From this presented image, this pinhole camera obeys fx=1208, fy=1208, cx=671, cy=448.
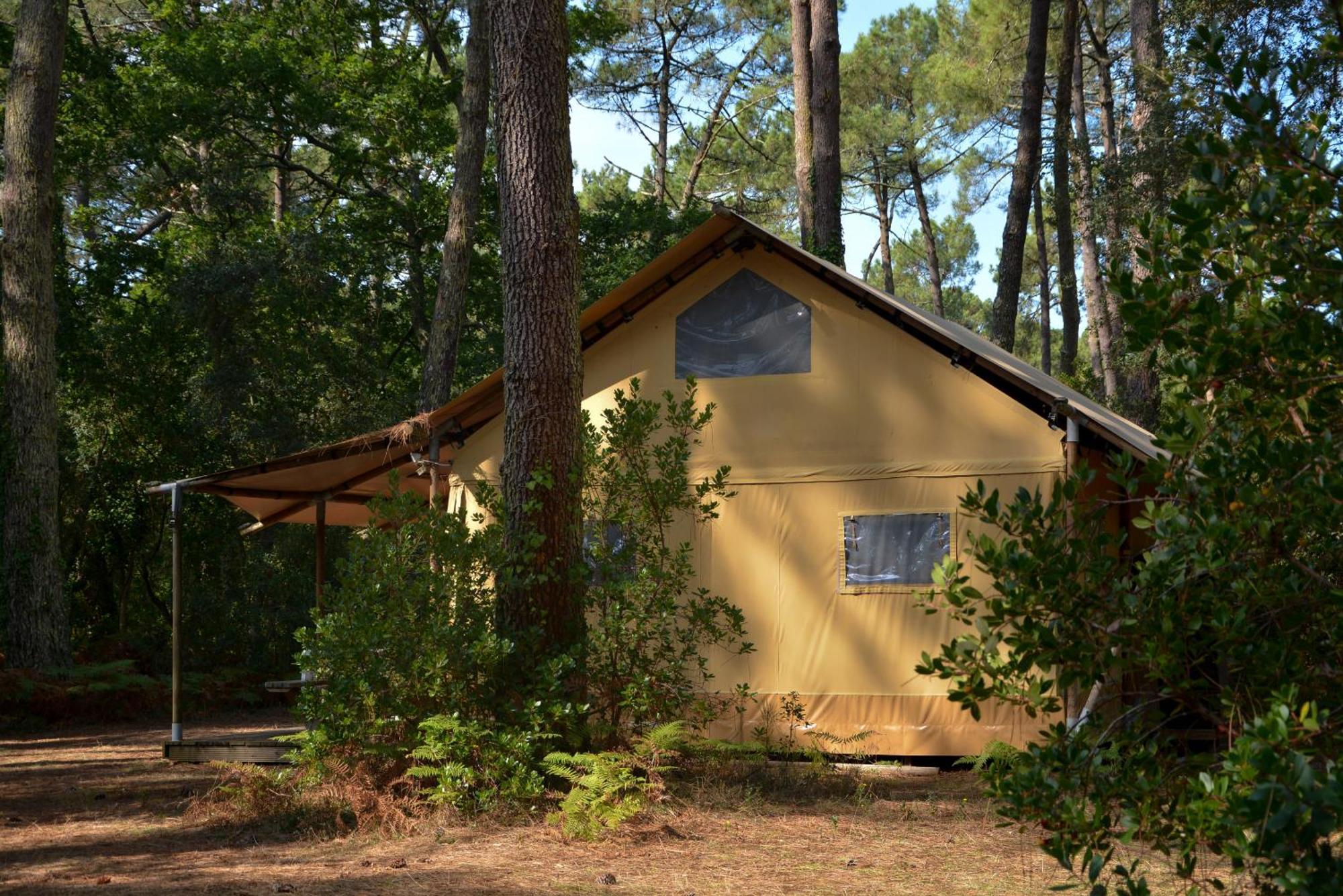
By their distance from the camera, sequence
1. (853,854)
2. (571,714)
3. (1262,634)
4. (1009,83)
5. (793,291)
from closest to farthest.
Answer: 1. (1262,634)
2. (853,854)
3. (571,714)
4. (793,291)
5. (1009,83)

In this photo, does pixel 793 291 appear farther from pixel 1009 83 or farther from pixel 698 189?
pixel 698 189

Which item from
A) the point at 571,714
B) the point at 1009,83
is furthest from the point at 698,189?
the point at 571,714

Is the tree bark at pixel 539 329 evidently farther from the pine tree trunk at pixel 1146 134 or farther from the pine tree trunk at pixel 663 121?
the pine tree trunk at pixel 663 121

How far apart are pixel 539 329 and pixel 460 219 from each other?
6.86 m

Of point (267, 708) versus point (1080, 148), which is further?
point (1080, 148)

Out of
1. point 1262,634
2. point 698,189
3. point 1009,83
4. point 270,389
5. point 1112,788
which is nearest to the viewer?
point 1112,788

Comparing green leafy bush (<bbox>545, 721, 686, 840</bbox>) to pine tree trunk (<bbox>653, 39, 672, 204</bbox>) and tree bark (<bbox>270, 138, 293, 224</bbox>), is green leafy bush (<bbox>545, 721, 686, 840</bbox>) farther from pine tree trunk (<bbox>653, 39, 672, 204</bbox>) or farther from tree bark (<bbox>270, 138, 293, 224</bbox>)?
pine tree trunk (<bbox>653, 39, 672, 204</bbox>)

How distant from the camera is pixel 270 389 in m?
17.1

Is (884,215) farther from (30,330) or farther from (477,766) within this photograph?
(477,766)

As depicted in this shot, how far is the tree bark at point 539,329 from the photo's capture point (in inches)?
285

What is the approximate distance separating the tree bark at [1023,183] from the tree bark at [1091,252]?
1.03 m

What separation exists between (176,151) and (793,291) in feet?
48.4

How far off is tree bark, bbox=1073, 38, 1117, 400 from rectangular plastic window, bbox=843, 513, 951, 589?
824cm

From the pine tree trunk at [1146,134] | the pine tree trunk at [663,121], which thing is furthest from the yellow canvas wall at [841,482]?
the pine tree trunk at [663,121]
